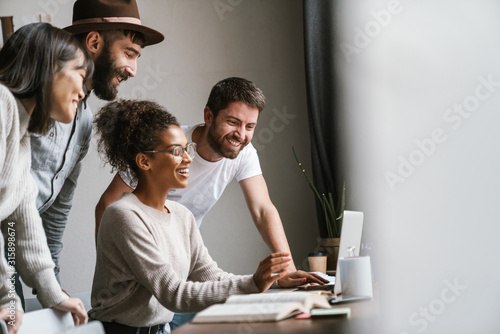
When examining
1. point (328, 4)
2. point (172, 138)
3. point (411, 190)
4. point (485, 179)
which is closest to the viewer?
point (172, 138)

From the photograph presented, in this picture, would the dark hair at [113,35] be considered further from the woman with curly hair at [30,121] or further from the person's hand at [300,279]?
the person's hand at [300,279]

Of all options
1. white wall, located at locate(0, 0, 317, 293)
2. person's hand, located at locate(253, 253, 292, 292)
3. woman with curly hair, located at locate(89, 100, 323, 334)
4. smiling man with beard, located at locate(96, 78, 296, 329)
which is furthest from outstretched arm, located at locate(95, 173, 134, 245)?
white wall, located at locate(0, 0, 317, 293)

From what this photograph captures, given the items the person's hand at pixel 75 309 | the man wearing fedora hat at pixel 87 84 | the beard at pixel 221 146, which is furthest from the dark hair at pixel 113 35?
the person's hand at pixel 75 309

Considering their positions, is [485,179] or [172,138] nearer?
[172,138]

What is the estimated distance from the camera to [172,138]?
1.91m

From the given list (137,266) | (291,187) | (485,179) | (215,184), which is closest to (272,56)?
(291,187)

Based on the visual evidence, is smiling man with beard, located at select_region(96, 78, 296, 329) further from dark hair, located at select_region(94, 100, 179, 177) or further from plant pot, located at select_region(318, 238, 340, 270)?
dark hair, located at select_region(94, 100, 179, 177)

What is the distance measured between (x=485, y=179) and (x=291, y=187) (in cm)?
127

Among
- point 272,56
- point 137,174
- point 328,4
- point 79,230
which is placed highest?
point 328,4

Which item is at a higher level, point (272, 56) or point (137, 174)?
point (272, 56)

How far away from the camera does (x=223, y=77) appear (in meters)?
3.66

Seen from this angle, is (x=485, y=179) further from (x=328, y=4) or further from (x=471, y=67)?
(x=328, y=4)

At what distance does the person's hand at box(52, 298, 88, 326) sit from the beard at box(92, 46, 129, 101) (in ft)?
3.34

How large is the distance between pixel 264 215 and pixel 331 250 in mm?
362
